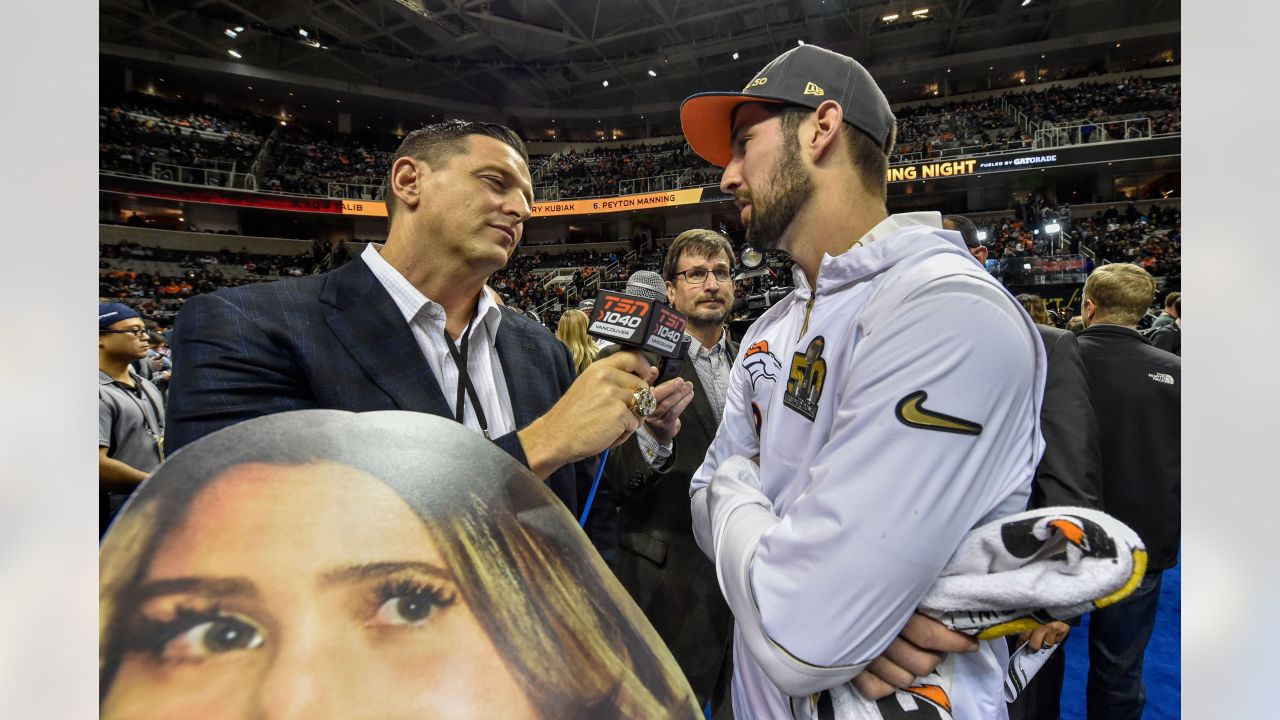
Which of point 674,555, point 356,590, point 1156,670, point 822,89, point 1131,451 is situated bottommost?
point 1156,670

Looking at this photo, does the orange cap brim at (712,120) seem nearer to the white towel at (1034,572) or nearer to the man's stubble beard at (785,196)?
the man's stubble beard at (785,196)

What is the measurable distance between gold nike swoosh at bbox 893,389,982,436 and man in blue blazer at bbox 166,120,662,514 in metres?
0.35

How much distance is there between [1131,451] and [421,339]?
224 centimetres

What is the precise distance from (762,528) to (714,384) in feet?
3.69

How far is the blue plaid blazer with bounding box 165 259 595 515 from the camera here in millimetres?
714

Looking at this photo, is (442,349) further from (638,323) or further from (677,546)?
(677,546)

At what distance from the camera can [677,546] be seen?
164 cm

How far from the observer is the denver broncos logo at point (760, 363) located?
105cm

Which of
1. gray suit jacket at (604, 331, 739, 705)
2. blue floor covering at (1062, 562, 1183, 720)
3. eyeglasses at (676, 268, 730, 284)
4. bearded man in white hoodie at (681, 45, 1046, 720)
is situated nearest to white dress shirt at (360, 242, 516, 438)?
bearded man in white hoodie at (681, 45, 1046, 720)

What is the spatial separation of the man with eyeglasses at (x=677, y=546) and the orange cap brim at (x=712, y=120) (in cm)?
61

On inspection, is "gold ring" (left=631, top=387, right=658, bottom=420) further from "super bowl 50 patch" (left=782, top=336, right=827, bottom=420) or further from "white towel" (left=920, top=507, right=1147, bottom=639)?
"white towel" (left=920, top=507, right=1147, bottom=639)

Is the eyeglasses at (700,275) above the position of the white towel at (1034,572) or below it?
above

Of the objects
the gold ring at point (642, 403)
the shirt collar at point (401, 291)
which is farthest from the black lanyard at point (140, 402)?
the gold ring at point (642, 403)

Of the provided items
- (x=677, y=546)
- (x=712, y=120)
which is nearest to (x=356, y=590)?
(x=712, y=120)
